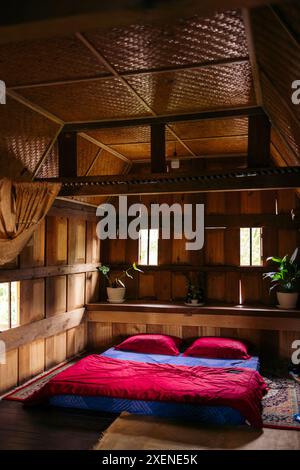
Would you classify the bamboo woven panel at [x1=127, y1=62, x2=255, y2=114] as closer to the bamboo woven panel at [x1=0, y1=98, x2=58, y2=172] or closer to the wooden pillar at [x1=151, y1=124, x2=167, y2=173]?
the wooden pillar at [x1=151, y1=124, x2=167, y2=173]

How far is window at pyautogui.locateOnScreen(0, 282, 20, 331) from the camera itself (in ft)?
15.8

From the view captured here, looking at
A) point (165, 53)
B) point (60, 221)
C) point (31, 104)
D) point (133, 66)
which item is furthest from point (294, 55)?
point (60, 221)

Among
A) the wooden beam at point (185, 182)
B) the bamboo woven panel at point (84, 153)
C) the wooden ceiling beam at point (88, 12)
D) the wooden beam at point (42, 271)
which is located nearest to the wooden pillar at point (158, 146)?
the wooden beam at point (185, 182)

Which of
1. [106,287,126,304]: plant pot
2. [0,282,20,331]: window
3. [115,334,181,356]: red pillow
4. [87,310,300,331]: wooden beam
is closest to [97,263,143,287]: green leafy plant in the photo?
[106,287,126,304]: plant pot

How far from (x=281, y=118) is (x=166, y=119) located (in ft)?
4.37

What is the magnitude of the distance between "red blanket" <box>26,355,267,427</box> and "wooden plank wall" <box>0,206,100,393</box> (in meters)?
0.68

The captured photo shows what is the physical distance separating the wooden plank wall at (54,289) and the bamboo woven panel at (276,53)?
343 cm

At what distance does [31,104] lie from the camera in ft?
12.7

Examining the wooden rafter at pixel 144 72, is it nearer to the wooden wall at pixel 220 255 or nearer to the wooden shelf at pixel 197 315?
the wooden wall at pixel 220 255

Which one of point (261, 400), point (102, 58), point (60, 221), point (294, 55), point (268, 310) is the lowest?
point (261, 400)

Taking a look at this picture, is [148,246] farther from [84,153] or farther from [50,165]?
[50,165]

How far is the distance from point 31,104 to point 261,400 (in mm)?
3888
